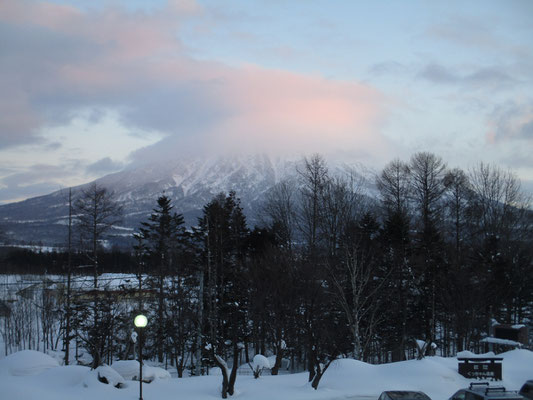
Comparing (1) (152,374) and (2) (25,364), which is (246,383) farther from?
(2) (25,364)

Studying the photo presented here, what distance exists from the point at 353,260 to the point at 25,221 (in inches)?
8054

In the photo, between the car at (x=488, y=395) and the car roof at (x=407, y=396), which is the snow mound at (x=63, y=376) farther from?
the car at (x=488, y=395)

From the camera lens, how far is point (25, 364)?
699 inches

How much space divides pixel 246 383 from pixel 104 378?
18.0 feet

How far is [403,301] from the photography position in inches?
1286

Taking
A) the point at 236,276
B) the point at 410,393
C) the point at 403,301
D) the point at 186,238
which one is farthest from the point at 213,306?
the point at 410,393

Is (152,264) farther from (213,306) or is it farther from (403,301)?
(403,301)

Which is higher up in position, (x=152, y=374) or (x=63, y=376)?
(x=63, y=376)

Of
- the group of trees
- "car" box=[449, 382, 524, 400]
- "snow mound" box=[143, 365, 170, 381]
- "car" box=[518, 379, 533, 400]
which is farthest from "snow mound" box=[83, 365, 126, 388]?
"car" box=[518, 379, 533, 400]

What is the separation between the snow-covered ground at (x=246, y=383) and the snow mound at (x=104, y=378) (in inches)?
1.4

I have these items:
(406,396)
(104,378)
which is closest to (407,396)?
(406,396)

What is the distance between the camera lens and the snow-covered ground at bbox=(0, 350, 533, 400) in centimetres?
1571

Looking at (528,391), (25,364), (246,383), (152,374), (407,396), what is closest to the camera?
(407,396)

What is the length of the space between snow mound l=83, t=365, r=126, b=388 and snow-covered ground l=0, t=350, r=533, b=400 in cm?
4
